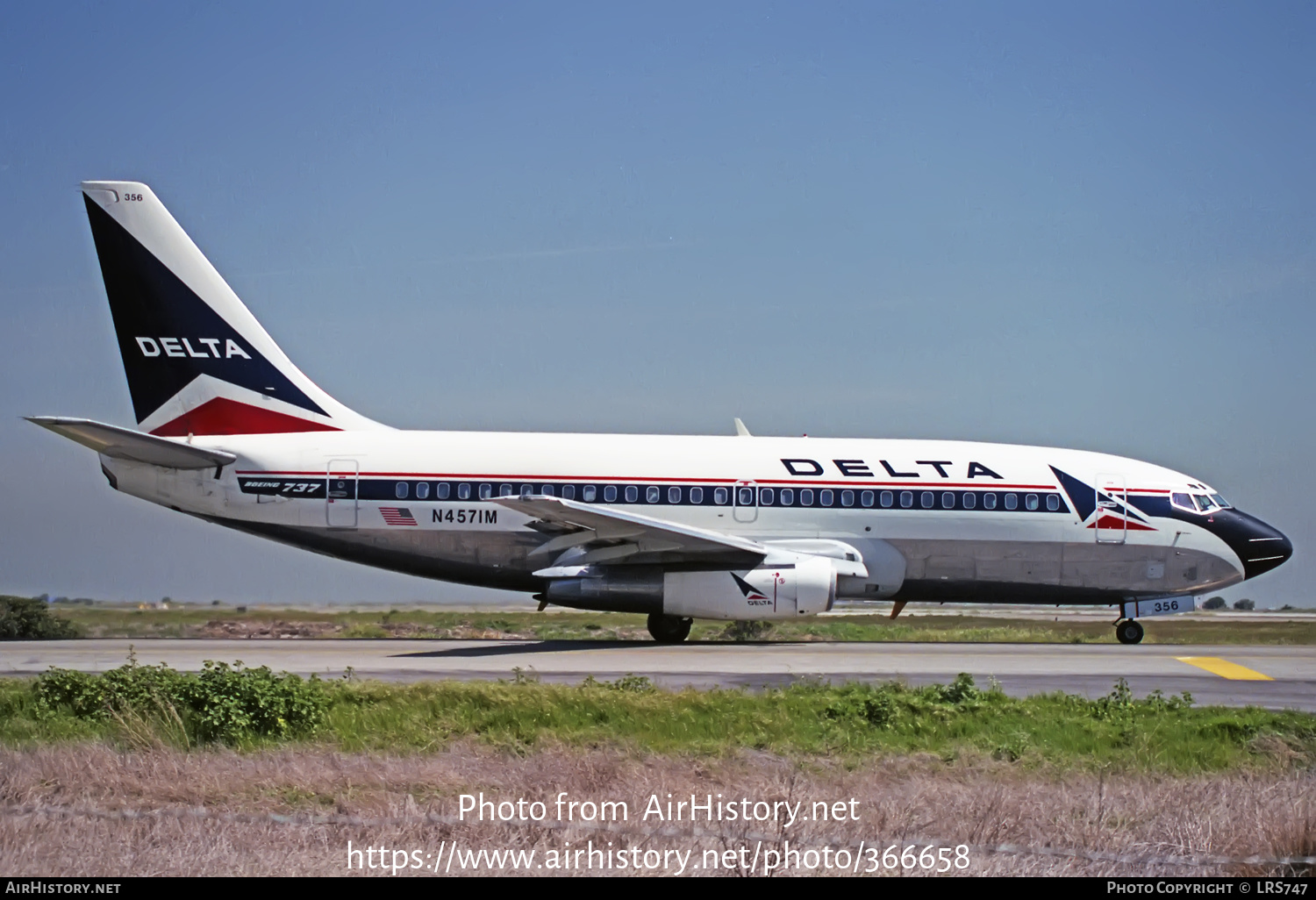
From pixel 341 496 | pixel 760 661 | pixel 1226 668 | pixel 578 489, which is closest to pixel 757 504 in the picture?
pixel 578 489

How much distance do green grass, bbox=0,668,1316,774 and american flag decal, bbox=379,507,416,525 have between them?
1012cm

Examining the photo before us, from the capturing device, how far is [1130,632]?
1052 inches

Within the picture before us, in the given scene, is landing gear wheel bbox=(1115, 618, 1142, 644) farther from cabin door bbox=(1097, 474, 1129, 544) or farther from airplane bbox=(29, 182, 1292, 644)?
cabin door bbox=(1097, 474, 1129, 544)

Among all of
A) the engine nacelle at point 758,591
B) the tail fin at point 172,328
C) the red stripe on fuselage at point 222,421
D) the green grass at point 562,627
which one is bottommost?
the green grass at point 562,627

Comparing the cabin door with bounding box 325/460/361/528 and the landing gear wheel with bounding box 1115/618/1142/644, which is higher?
the cabin door with bounding box 325/460/361/528

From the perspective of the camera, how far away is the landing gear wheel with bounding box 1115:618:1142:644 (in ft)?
87.5

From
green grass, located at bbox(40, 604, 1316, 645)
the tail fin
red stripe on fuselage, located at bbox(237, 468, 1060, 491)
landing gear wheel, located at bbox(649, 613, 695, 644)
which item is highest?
the tail fin

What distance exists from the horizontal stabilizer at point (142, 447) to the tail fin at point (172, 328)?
89cm

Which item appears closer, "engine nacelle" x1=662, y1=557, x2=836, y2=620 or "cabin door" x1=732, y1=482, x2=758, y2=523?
"engine nacelle" x1=662, y1=557, x2=836, y2=620

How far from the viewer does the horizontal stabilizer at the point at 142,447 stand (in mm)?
23781

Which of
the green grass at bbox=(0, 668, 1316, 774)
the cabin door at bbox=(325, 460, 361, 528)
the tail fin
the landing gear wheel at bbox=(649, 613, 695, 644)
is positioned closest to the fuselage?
the cabin door at bbox=(325, 460, 361, 528)

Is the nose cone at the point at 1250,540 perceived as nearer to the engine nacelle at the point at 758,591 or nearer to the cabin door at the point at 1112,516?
the cabin door at the point at 1112,516

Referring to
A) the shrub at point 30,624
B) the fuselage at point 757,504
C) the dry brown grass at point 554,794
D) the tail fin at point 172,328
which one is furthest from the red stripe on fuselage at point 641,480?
the dry brown grass at point 554,794

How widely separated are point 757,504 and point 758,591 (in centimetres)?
222
